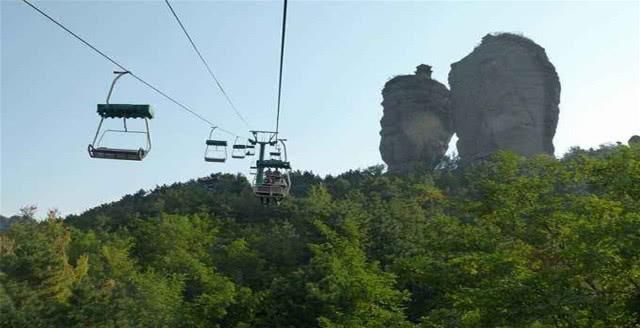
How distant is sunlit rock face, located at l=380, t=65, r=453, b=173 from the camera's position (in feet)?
309

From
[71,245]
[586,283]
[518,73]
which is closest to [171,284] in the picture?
[71,245]

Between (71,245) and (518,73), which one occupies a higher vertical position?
(518,73)

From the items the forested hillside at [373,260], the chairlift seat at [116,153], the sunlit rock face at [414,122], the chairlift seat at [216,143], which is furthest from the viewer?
the sunlit rock face at [414,122]

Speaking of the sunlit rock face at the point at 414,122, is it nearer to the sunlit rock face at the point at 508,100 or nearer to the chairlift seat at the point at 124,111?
the sunlit rock face at the point at 508,100

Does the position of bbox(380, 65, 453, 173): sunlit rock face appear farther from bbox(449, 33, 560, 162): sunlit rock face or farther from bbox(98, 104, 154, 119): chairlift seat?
bbox(98, 104, 154, 119): chairlift seat

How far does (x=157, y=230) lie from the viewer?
1930 inches

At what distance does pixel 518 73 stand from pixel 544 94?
472cm

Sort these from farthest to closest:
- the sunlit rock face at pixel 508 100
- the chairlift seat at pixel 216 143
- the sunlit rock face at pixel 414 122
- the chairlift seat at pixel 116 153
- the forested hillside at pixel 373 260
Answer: the sunlit rock face at pixel 414 122
the sunlit rock face at pixel 508 100
the chairlift seat at pixel 216 143
the forested hillside at pixel 373 260
the chairlift seat at pixel 116 153

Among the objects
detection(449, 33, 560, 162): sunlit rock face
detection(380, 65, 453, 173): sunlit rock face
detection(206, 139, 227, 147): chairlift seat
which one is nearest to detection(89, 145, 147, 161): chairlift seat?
detection(206, 139, 227, 147): chairlift seat

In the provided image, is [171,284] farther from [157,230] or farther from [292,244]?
[157,230]

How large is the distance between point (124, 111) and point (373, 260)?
1025 inches

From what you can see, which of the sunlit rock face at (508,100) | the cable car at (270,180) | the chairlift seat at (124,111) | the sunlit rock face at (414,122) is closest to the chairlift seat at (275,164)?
the cable car at (270,180)

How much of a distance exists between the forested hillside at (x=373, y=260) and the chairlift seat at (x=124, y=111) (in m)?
7.64

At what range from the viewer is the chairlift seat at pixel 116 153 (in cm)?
1085
